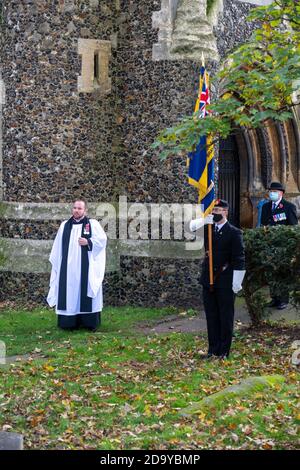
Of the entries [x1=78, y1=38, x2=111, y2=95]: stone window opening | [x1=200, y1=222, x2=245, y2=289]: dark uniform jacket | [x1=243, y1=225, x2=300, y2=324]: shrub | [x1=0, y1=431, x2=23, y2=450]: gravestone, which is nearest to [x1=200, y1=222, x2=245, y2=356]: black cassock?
[x1=200, y1=222, x2=245, y2=289]: dark uniform jacket

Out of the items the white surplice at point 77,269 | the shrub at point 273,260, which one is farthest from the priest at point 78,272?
the shrub at point 273,260

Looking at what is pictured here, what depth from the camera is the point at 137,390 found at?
29.0 feet

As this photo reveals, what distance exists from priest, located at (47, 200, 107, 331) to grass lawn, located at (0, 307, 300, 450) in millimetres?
270

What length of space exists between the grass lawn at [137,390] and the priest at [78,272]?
270 millimetres

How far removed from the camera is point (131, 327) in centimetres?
1277

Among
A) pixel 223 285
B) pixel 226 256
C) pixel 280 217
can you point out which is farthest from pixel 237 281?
pixel 280 217

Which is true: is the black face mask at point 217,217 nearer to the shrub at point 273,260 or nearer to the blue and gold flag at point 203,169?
the blue and gold flag at point 203,169

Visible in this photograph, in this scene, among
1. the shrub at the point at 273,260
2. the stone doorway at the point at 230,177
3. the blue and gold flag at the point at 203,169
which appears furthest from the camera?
the stone doorway at the point at 230,177

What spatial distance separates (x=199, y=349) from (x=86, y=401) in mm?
2697

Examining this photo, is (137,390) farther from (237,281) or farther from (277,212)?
(277,212)

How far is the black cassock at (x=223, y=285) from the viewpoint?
10.1 meters

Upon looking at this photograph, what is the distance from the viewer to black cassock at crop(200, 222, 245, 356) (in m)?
10.1

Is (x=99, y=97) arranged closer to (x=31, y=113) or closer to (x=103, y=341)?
(x=31, y=113)
